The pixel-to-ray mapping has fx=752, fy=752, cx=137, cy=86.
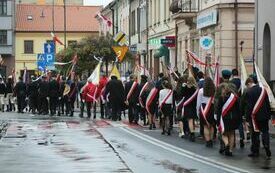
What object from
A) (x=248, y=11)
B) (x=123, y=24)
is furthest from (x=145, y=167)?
(x=123, y=24)

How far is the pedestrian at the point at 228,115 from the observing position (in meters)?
16.9

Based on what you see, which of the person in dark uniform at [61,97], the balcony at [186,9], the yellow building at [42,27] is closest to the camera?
the person in dark uniform at [61,97]

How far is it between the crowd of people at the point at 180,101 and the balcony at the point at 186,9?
752 centimetres

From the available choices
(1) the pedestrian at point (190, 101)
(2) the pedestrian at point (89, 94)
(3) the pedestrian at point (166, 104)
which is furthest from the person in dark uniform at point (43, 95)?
(1) the pedestrian at point (190, 101)

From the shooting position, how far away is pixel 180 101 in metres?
21.4

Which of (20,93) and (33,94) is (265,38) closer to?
(33,94)

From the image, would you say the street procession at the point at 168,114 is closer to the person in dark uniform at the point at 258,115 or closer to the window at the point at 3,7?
the person in dark uniform at the point at 258,115

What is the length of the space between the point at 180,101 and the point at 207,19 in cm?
1446

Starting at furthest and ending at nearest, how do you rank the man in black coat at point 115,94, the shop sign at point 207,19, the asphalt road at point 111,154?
the shop sign at point 207,19
the man in black coat at point 115,94
the asphalt road at point 111,154

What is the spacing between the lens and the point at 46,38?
97688mm

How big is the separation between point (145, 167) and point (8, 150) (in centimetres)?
453

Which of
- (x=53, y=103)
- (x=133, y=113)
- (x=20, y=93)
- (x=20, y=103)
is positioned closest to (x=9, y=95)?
(x=20, y=103)

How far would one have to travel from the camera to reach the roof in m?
97.9

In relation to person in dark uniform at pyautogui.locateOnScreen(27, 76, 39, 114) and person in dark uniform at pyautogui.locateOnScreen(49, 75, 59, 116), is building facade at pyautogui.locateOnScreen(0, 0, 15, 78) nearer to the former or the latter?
person in dark uniform at pyautogui.locateOnScreen(27, 76, 39, 114)
